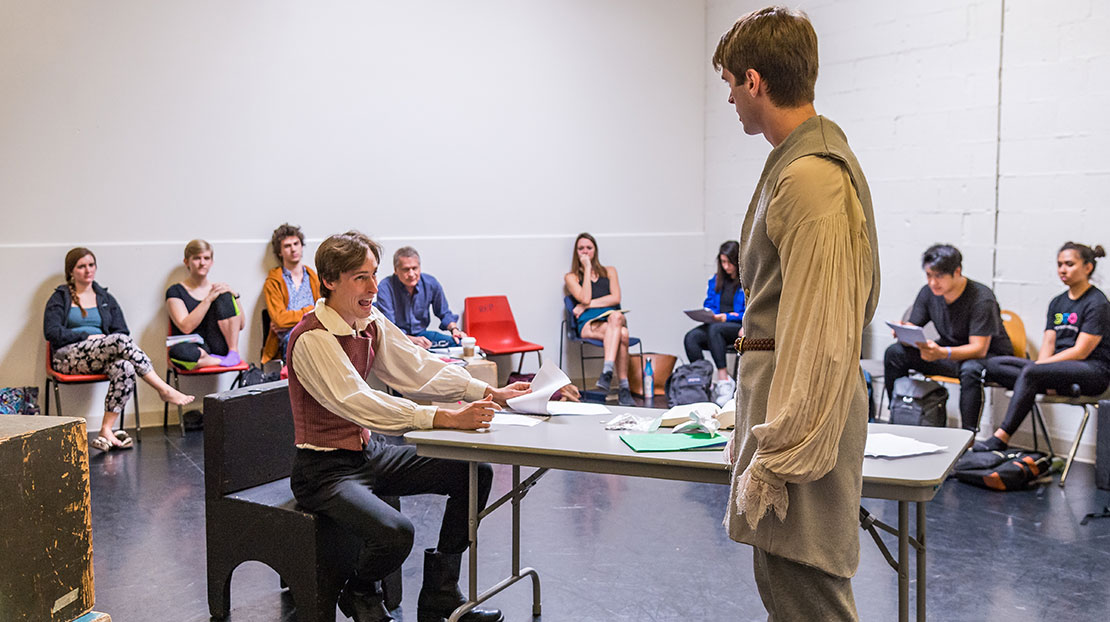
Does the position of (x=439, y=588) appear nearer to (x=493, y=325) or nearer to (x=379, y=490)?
(x=379, y=490)

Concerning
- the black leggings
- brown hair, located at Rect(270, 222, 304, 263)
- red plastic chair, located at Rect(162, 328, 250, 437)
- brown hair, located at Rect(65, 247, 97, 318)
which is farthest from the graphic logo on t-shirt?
brown hair, located at Rect(65, 247, 97, 318)

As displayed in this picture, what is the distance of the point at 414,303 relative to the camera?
6.42m

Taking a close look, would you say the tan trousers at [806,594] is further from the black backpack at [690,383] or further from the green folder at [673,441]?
the black backpack at [690,383]

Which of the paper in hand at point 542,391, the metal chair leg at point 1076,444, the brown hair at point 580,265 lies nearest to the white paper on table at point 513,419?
the paper in hand at point 542,391

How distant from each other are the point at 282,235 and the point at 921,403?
13.0 feet

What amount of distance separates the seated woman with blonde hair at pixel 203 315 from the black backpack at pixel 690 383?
2828 mm

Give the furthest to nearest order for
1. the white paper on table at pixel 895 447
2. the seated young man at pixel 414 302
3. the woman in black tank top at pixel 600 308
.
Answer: the woman in black tank top at pixel 600 308 → the seated young man at pixel 414 302 → the white paper on table at pixel 895 447

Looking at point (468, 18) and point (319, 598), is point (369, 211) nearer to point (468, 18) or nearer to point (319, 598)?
point (468, 18)

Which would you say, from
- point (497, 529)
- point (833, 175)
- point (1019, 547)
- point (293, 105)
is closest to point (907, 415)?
point (1019, 547)

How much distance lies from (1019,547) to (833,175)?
271cm

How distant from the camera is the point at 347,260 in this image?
2793 millimetres

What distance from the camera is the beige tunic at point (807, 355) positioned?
167 centimetres

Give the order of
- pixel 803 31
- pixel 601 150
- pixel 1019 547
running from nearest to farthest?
pixel 803 31, pixel 1019 547, pixel 601 150

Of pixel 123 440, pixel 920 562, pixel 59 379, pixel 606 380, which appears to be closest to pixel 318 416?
pixel 920 562
